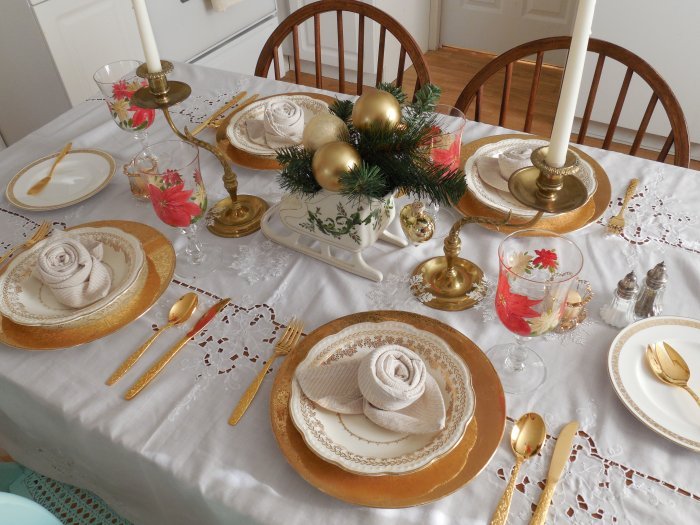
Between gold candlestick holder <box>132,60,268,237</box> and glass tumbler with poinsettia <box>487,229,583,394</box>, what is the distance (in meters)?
0.44

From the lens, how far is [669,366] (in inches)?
27.5

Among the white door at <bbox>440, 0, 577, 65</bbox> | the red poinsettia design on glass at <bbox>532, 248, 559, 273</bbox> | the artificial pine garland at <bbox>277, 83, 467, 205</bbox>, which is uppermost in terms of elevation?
the artificial pine garland at <bbox>277, 83, 467, 205</bbox>

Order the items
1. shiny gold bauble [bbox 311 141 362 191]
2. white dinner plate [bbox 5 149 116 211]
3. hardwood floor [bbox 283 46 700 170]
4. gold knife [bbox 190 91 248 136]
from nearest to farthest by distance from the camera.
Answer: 1. shiny gold bauble [bbox 311 141 362 191]
2. white dinner plate [bbox 5 149 116 211]
3. gold knife [bbox 190 91 248 136]
4. hardwood floor [bbox 283 46 700 170]

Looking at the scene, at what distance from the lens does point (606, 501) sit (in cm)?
61

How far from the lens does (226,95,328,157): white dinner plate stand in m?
1.08

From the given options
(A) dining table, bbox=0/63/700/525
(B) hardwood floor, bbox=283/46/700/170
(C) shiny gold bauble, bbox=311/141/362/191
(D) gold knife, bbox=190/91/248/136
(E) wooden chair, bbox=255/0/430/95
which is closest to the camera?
(A) dining table, bbox=0/63/700/525

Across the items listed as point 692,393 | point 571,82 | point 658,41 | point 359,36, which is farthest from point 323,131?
point 658,41

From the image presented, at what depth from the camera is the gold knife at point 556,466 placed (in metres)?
0.59

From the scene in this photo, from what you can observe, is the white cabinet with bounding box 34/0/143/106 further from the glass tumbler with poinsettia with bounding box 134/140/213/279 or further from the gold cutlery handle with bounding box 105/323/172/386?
the gold cutlery handle with bounding box 105/323/172/386

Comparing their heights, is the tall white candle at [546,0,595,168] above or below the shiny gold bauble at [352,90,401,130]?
above

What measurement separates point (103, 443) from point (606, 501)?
1.89 feet

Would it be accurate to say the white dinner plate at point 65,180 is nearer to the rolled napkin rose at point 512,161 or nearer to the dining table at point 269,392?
the dining table at point 269,392

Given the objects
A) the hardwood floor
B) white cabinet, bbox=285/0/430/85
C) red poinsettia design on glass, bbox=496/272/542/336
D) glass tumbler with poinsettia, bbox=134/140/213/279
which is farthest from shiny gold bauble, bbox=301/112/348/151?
white cabinet, bbox=285/0/430/85

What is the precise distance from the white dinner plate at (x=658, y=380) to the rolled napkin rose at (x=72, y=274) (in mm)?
691
